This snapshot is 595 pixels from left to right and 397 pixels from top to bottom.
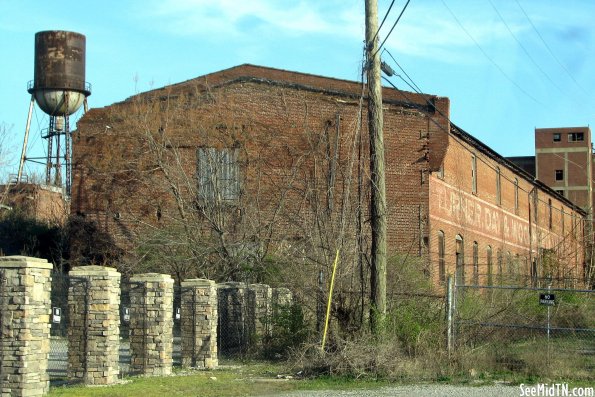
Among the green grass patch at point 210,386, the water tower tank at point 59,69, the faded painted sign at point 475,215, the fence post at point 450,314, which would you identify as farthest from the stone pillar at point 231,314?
the water tower tank at point 59,69

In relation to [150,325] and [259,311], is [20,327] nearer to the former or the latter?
[150,325]

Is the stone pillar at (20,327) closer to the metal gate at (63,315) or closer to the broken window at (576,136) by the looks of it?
the metal gate at (63,315)

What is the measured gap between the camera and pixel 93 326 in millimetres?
16234

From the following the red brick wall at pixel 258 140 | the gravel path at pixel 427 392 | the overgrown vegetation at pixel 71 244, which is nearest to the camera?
the gravel path at pixel 427 392

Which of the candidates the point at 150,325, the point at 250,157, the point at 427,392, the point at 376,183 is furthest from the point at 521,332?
the point at 250,157

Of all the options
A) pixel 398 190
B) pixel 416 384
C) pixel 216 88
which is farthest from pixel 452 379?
pixel 216 88

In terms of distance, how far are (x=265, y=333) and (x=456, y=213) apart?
18.0m

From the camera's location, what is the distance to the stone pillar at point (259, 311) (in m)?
22.8

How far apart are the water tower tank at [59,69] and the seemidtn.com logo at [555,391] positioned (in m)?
38.5

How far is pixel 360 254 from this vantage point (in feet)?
64.6

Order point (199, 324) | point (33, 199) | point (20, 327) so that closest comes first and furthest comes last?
1. point (20, 327)
2. point (199, 324)
3. point (33, 199)

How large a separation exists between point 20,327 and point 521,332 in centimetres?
1159

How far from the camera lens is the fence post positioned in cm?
1802

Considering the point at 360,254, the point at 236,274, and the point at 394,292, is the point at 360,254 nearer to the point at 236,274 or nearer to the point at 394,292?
the point at 394,292
